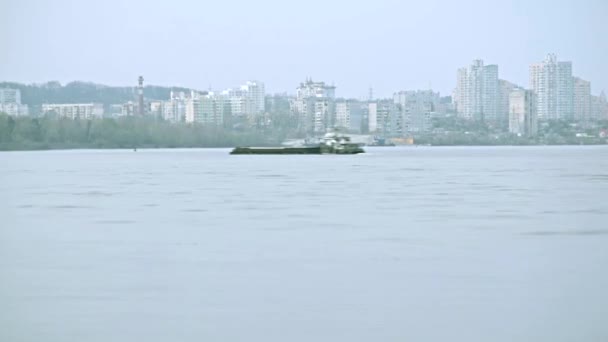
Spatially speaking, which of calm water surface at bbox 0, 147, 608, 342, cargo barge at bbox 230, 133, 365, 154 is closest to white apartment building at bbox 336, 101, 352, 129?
cargo barge at bbox 230, 133, 365, 154

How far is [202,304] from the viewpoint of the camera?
10914mm

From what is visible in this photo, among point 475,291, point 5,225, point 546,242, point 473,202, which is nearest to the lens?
point 475,291

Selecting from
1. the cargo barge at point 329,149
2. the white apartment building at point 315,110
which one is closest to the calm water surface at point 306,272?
the cargo barge at point 329,149

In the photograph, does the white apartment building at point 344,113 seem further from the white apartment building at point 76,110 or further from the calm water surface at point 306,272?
the calm water surface at point 306,272

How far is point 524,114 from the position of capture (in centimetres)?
18688

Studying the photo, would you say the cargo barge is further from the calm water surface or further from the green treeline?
the calm water surface

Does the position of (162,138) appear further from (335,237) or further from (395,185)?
(335,237)

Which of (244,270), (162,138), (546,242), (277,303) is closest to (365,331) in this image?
(277,303)

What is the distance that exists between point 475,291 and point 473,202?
46.4 feet

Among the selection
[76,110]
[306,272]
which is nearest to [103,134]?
[76,110]

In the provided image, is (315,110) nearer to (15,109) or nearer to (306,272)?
(15,109)

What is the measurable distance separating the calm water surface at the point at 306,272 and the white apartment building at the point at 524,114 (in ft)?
539

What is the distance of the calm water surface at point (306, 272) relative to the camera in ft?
32.2

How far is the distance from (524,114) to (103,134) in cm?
7898
